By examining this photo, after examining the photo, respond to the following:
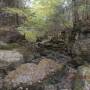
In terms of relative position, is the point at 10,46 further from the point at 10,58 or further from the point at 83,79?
the point at 83,79

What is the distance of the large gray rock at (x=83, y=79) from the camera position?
5.94m

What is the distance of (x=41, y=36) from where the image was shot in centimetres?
837

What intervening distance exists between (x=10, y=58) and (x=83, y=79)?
2975mm

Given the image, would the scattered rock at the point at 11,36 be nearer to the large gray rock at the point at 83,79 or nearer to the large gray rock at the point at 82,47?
the large gray rock at the point at 82,47

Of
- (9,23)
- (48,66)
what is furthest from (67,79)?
(9,23)

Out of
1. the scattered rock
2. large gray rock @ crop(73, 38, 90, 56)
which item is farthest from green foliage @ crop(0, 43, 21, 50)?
large gray rock @ crop(73, 38, 90, 56)

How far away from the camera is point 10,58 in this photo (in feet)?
24.3

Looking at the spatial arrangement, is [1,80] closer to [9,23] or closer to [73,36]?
[73,36]

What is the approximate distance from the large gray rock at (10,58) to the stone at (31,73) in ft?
1.56

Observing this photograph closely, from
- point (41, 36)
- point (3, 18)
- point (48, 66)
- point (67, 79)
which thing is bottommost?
point (67, 79)

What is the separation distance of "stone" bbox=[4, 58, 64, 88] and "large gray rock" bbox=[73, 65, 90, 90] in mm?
848

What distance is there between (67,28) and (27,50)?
2.02 meters

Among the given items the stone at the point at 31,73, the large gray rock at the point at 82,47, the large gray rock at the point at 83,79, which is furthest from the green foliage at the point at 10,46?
the large gray rock at the point at 83,79

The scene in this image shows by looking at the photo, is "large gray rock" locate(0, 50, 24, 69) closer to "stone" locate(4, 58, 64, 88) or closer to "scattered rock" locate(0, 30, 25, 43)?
"stone" locate(4, 58, 64, 88)
